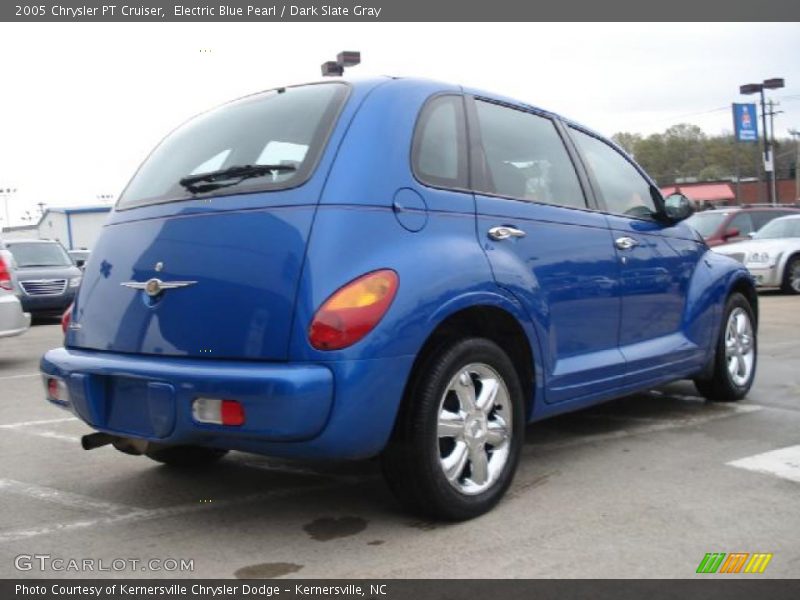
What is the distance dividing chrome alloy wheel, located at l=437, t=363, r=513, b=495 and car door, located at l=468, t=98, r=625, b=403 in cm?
39

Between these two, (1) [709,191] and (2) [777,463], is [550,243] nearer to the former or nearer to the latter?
(2) [777,463]

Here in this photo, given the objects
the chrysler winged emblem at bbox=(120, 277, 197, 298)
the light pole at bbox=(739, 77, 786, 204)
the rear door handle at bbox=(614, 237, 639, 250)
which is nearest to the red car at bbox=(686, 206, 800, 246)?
the rear door handle at bbox=(614, 237, 639, 250)

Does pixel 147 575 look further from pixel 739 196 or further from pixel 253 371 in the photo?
pixel 739 196

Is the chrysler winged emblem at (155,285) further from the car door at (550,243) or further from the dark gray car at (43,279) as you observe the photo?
the dark gray car at (43,279)

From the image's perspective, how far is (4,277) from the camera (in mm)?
8227

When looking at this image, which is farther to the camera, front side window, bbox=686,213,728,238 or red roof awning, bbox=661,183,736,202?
red roof awning, bbox=661,183,736,202

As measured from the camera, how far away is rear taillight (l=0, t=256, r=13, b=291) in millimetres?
8164

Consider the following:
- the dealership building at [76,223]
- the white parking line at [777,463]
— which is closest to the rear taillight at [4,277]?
the white parking line at [777,463]

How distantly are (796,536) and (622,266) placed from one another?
1.67m

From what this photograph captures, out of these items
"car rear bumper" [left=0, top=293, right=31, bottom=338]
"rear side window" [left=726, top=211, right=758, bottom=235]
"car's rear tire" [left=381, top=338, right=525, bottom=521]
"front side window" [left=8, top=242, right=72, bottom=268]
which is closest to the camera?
"car's rear tire" [left=381, top=338, right=525, bottom=521]

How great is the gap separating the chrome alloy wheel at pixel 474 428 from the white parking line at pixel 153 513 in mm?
831

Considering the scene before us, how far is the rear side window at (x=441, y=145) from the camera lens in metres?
3.40

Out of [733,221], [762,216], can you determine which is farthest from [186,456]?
[762,216]

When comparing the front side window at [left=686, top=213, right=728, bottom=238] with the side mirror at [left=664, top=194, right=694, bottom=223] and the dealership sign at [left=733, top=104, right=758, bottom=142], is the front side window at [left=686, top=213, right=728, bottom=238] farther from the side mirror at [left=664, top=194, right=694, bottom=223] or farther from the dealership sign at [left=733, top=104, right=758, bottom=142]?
the dealership sign at [left=733, top=104, right=758, bottom=142]
